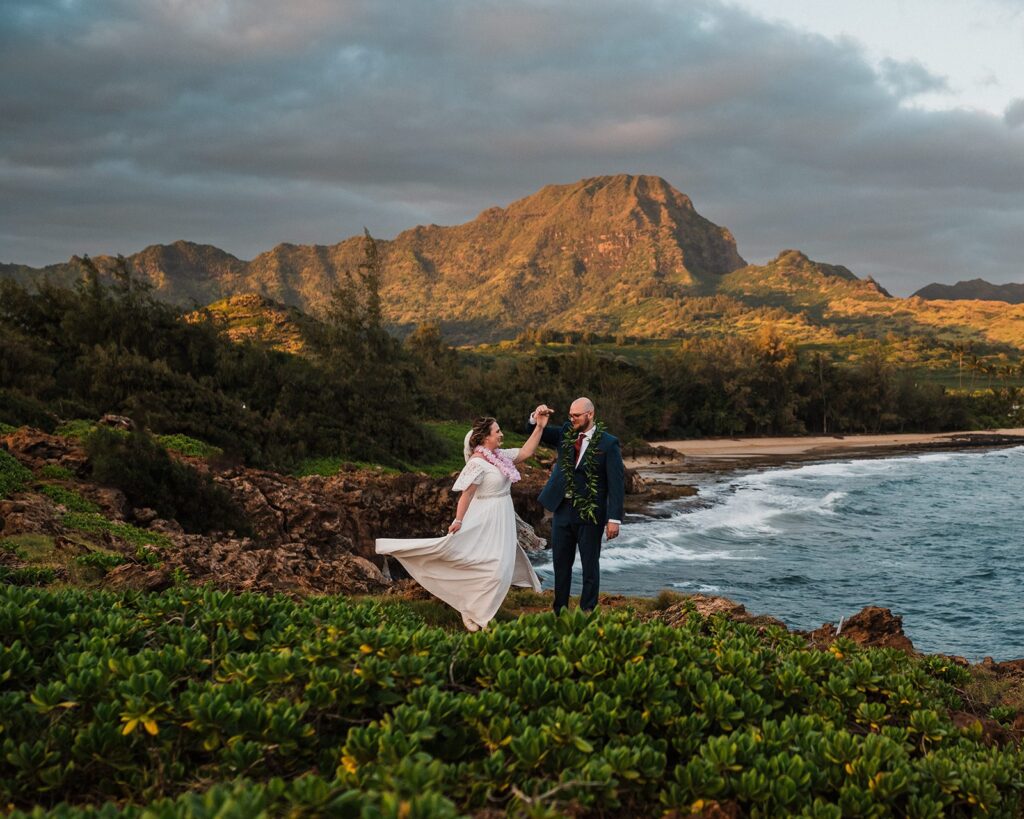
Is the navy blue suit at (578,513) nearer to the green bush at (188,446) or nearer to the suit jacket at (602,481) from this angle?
the suit jacket at (602,481)

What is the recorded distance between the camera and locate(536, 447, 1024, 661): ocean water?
54.5ft

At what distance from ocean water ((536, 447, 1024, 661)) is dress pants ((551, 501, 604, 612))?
894 cm

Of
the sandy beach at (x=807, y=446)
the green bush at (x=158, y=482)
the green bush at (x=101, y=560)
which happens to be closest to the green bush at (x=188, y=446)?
the green bush at (x=158, y=482)

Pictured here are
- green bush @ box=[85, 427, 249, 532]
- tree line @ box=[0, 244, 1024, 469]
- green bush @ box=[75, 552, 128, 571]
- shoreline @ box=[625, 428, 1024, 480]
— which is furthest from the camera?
shoreline @ box=[625, 428, 1024, 480]

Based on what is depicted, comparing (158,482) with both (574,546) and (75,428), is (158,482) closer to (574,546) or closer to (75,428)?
(75,428)

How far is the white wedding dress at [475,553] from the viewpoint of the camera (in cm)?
766

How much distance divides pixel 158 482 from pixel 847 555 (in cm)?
1935

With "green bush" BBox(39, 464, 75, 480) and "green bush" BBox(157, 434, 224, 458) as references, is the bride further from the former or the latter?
"green bush" BBox(157, 434, 224, 458)

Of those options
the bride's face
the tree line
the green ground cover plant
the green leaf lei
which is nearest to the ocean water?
the tree line

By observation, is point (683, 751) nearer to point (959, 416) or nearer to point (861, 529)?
point (861, 529)

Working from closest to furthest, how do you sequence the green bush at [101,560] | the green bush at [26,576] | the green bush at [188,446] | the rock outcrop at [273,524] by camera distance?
the green bush at [26,576] → the green bush at [101,560] → the rock outcrop at [273,524] → the green bush at [188,446]

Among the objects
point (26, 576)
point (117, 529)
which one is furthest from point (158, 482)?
point (26, 576)

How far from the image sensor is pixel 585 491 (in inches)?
303

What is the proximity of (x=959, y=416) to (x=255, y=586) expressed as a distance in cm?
9222
